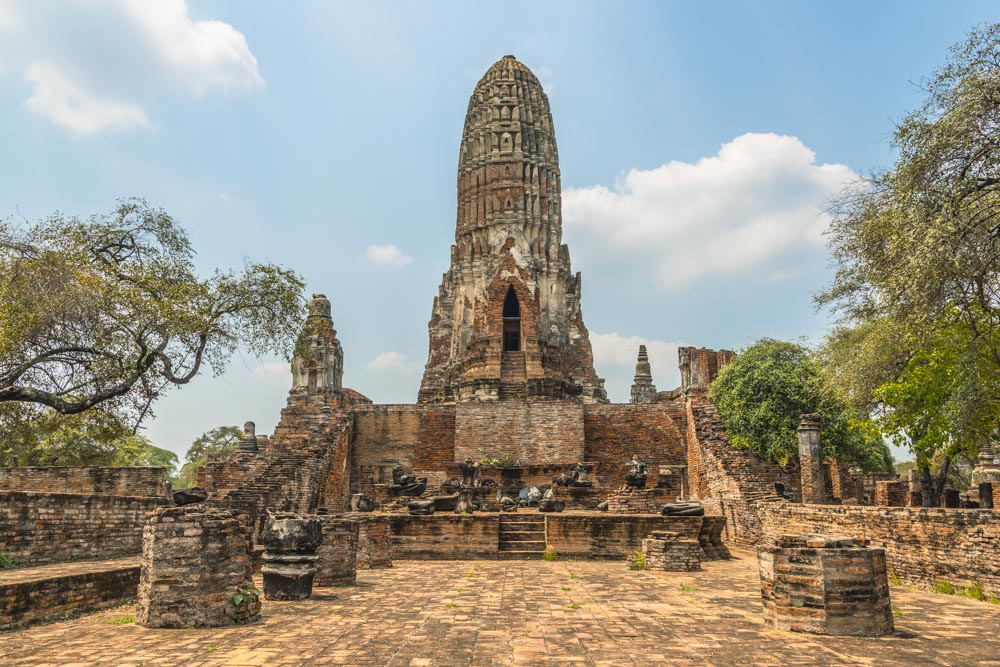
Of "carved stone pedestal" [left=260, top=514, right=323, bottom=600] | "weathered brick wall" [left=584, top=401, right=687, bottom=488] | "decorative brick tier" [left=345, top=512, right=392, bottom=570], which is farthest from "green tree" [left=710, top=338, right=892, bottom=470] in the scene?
"carved stone pedestal" [left=260, top=514, right=323, bottom=600]

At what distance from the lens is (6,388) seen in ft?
37.9

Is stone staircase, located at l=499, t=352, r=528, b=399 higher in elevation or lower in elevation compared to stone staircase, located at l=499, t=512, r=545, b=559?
higher

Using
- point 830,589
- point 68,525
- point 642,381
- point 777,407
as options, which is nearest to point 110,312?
point 68,525

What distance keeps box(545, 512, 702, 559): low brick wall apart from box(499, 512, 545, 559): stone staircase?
0.38 m

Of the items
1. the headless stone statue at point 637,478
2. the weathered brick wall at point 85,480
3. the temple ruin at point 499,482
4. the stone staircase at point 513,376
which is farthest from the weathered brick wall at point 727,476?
the weathered brick wall at point 85,480

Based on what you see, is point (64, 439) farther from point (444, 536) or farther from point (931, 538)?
point (931, 538)

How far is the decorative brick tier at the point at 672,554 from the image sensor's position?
400 inches

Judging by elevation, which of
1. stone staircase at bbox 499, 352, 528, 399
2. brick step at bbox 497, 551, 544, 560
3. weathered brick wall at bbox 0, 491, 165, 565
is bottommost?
brick step at bbox 497, 551, 544, 560

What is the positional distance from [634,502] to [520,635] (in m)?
8.61

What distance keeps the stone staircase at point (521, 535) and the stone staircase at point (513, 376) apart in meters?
12.2

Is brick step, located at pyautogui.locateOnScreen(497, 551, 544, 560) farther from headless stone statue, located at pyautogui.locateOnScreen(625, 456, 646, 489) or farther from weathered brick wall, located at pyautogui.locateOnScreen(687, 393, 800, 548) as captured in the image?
weathered brick wall, located at pyautogui.locateOnScreen(687, 393, 800, 548)

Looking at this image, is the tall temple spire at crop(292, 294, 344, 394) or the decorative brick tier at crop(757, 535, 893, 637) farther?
the tall temple spire at crop(292, 294, 344, 394)

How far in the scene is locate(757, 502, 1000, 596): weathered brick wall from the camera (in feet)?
25.2

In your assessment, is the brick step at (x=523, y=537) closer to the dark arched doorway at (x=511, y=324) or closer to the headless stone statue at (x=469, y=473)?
the headless stone statue at (x=469, y=473)
